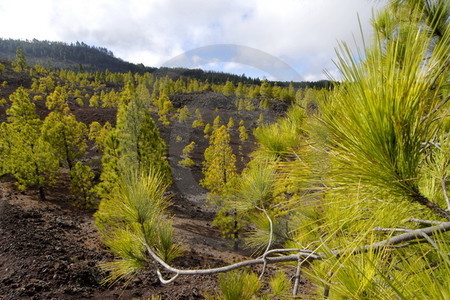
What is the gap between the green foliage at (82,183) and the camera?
16.2m

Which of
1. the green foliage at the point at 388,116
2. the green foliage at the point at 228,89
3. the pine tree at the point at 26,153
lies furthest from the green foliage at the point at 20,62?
the green foliage at the point at 388,116

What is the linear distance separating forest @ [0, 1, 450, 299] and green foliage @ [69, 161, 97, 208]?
0.11 metres

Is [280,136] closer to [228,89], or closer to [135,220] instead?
[135,220]

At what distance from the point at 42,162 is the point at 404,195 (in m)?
20.4

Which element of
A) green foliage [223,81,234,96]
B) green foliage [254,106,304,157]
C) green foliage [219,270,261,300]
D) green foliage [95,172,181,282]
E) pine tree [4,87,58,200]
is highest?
green foliage [223,81,234,96]

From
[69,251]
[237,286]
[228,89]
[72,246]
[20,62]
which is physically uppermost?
[20,62]

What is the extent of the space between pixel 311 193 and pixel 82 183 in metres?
18.3

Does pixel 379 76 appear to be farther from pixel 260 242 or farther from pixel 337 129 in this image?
pixel 260 242

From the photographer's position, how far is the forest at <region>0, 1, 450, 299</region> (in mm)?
804

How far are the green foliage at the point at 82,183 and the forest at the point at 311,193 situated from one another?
0.11m

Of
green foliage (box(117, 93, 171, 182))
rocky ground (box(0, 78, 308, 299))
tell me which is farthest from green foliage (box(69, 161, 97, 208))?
green foliage (box(117, 93, 171, 182))

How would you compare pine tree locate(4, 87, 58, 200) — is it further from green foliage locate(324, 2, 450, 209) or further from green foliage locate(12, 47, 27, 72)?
green foliage locate(12, 47, 27, 72)

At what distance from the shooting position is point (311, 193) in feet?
6.01

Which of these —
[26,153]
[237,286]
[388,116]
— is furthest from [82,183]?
[388,116]
